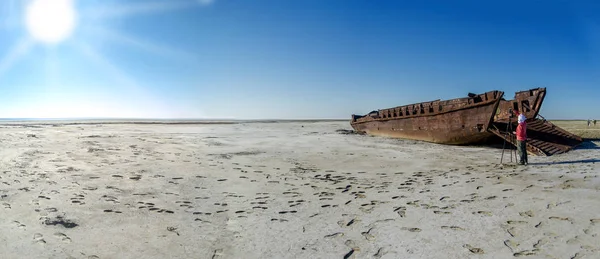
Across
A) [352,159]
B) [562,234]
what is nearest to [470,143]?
[352,159]

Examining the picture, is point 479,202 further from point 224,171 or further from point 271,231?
point 224,171

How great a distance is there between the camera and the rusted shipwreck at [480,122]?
1065cm

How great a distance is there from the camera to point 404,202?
4.57 m

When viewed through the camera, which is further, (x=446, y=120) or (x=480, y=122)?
(x=446, y=120)

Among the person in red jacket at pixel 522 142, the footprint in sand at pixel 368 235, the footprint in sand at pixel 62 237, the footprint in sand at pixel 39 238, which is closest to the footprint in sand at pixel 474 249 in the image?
the footprint in sand at pixel 368 235

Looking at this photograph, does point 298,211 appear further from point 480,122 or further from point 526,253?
point 480,122

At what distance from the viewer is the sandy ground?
10.1 ft

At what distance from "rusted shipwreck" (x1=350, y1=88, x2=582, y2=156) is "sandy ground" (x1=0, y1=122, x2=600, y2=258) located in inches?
139

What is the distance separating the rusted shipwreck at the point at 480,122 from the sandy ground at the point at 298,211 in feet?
11.6

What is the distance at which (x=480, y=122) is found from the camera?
11.8 metres

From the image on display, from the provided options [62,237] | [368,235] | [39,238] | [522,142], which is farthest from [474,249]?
[522,142]

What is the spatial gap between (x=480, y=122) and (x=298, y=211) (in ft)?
32.7

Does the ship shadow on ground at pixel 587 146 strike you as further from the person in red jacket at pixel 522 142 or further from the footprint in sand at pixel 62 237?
the footprint in sand at pixel 62 237

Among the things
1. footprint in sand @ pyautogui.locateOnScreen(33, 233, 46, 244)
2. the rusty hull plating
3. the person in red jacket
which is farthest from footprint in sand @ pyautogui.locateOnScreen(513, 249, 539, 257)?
the rusty hull plating
